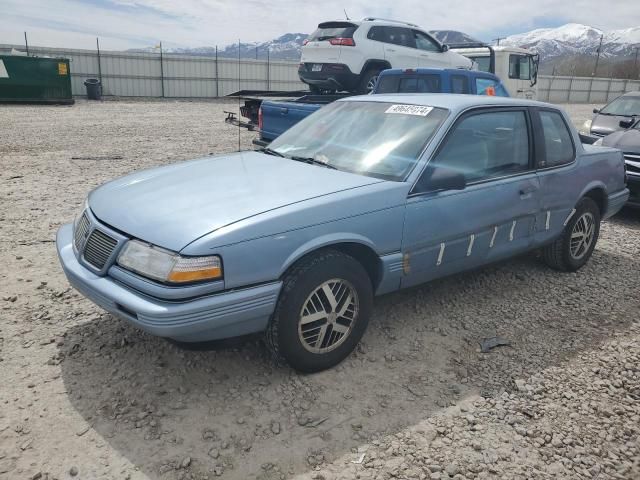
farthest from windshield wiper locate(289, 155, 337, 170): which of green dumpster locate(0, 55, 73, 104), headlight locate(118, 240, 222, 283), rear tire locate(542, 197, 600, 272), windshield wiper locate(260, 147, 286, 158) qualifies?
green dumpster locate(0, 55, 73, 104)

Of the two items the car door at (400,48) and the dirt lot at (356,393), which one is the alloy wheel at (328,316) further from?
the car door at (400,48)

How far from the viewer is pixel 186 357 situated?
3168 millimetres

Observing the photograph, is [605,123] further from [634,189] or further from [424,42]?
[424,42]

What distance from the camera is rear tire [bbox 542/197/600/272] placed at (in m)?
4.68

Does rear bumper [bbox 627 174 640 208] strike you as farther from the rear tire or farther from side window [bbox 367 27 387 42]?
side window [bbox 367 27 387 42]

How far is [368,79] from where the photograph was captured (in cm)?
1123

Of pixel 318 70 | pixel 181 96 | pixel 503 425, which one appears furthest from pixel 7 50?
pixel 503 425

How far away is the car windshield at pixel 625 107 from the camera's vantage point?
10.3 metres

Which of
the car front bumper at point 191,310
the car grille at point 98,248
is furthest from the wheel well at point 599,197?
the car grille at point 98,248

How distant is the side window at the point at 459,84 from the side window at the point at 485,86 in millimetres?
265

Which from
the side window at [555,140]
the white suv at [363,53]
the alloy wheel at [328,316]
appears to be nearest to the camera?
the alloy wheel at [328,316]

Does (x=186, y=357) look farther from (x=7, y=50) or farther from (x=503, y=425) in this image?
(x=7, y=50)

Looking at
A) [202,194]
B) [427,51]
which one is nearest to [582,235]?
[202,194]

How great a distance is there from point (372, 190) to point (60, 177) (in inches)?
241
